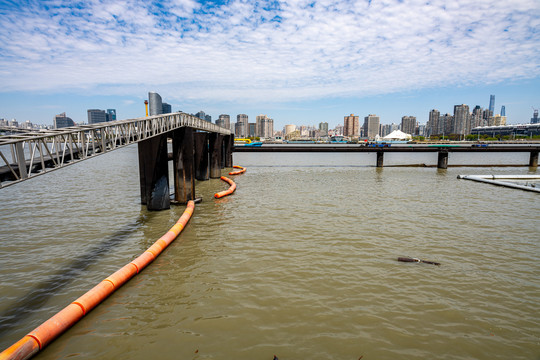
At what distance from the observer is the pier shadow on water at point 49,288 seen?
26.5 ft

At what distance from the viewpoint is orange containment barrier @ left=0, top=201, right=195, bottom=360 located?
647cm

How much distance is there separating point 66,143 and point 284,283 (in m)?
8.84

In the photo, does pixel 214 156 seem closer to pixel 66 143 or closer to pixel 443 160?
pixel 66 143

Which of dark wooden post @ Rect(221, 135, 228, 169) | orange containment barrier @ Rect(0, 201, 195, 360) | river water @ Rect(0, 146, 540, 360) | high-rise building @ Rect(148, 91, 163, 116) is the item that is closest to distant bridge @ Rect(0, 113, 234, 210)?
river water @ Rect(0, 146, 540, 360)

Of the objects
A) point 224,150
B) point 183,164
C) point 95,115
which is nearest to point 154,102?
point 95,115

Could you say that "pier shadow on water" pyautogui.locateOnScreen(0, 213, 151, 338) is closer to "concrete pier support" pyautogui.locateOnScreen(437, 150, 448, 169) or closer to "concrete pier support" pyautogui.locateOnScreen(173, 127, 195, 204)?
"concrete pier support" pyautogui.locateOnScreen(173, 127, 195, 204)

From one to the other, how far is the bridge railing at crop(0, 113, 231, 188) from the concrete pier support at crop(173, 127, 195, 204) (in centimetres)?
321

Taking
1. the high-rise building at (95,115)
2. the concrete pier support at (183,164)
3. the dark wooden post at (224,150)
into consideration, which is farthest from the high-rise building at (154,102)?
the concrete pier support at (183,164)

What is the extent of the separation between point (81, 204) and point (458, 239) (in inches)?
989

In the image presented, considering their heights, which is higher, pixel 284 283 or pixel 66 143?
pixel 66 143

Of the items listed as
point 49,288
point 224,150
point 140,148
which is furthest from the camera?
point 224,150

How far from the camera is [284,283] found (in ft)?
33.5

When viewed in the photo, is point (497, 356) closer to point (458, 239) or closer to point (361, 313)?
point (361, 313)

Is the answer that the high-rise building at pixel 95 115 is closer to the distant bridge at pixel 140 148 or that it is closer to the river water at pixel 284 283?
the distant bridge at pixel 140 148
